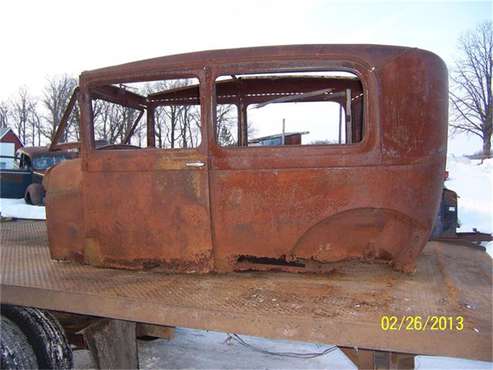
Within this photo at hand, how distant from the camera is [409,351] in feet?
6.34

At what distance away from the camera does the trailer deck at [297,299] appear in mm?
1933

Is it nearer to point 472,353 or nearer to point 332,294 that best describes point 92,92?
point 332,294

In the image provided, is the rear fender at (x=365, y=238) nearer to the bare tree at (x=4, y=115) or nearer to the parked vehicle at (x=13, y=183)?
the parked vehicle at (x=13, y=183)

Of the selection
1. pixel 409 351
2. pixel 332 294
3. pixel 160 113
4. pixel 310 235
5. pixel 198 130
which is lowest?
pixel 409 351

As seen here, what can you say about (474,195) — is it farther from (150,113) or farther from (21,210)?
(150,113)

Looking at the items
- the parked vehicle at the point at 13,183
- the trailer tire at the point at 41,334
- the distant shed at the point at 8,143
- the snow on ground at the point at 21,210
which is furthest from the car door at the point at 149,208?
the distant shed at the point at 8,143

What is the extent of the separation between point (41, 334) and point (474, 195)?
16258mm

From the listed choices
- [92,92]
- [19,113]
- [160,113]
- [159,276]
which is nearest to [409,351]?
[159,276]

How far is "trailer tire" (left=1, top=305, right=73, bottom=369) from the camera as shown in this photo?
9.16ft

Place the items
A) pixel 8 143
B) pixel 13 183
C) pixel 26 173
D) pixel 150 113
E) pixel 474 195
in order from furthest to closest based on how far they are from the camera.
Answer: pixel 8 143 < pixel 474 195 < pixel 26 173 < pixel 13 183 < pixel 150 113

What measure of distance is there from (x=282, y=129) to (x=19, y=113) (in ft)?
182

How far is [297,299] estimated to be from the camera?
2256 millimetres

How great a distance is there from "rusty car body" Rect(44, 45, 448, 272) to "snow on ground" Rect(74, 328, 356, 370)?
1.45m

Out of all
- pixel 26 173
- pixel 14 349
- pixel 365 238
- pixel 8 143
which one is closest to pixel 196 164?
pixel 365 238
